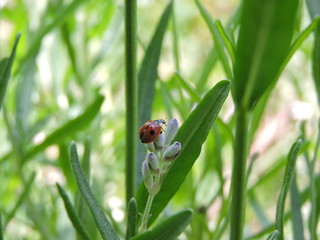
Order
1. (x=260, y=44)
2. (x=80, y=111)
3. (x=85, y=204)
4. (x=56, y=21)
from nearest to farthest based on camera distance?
1. (x=260, y=44)
2. (x=85, y=204)
3. (x=56, y=21)
4. (x=80, y=111)

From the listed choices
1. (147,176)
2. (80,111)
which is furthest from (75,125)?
(80,111)

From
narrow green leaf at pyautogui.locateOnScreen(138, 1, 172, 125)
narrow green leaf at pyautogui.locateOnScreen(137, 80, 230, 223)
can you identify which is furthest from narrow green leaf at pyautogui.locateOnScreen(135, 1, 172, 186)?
narrow green leaf at pyautogui.locateOnScreen(137, 80, 230, 223)

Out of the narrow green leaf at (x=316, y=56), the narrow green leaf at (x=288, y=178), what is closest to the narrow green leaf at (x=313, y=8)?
the narrow green leaf at (x=316, y=56)

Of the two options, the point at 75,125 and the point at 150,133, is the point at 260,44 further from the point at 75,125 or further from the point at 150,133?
the point at 75,125

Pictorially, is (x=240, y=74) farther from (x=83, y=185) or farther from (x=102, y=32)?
(x=102, y=32)

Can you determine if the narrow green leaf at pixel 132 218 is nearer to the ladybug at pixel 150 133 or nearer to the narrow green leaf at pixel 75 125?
the ladybug at pixel 150 133

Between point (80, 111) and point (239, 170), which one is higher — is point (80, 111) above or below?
above

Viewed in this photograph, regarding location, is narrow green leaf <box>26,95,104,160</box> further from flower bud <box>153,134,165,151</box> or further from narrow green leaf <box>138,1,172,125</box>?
flower bud <box>153,134,165,151</box>
